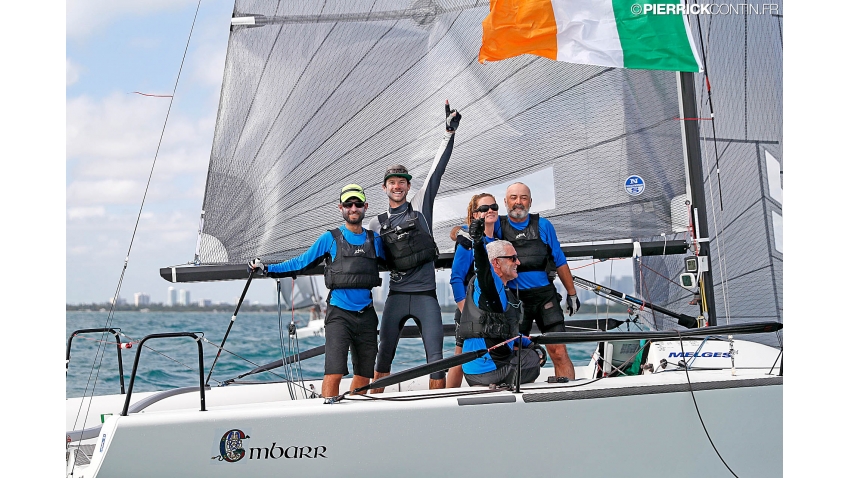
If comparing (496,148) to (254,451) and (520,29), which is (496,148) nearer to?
(520,29)

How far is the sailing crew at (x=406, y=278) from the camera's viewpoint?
165 inches

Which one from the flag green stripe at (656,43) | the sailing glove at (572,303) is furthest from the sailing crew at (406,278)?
the flag green stripe at (656,43)

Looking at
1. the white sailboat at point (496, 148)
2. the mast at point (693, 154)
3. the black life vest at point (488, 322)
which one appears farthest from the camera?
the mast at point (693, 154)

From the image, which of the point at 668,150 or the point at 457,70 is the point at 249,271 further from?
the point at 668,150

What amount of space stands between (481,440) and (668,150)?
8.73 ft

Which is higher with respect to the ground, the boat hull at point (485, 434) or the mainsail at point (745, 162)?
the mainsail at point (745, 162)

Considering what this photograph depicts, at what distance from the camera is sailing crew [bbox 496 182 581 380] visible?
13.8 ft

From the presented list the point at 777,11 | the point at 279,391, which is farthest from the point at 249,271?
the point at 777,11

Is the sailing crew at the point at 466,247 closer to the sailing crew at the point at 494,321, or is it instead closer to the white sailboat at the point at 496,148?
the sailing crew at the point at 494,321

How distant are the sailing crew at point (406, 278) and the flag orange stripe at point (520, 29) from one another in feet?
3.96

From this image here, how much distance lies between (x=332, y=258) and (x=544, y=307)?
1.11 m

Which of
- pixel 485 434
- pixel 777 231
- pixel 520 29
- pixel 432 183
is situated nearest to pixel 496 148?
pixel 520 29

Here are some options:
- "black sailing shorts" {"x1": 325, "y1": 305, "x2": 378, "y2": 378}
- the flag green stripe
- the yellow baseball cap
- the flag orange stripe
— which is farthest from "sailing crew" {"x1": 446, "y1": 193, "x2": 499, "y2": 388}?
the flag green stripe

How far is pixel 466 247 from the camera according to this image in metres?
4.04
